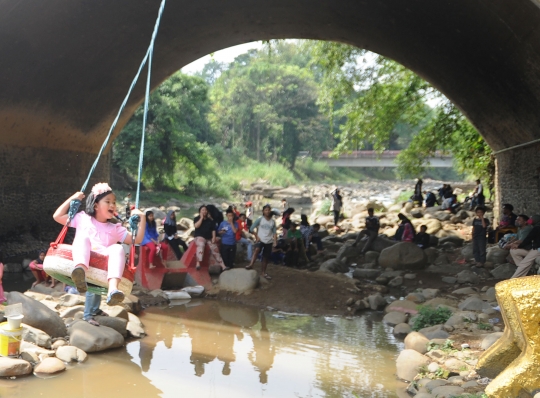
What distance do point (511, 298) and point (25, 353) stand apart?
5.24 metres

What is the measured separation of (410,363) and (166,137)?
3084 cm

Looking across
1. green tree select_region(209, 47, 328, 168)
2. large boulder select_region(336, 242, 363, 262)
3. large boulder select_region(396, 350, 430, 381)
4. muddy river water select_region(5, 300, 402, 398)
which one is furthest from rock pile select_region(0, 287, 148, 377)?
green tree select_region(209, 47, 328, 168)

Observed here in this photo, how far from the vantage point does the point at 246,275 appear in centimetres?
1166

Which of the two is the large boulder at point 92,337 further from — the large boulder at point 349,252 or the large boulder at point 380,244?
the large boulder at point 380,244

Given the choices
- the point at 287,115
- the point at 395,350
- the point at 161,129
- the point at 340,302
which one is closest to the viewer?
the point at 395,350

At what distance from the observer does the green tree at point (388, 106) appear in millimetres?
21828

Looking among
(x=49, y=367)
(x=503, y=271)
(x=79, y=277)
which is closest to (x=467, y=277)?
(x=503, y=271)

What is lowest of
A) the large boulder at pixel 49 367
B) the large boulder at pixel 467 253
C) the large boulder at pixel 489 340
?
the large boulder at pixel 49 367

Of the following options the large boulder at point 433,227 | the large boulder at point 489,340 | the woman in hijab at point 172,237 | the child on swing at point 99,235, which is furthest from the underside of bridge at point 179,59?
the child on swing at point 99,235

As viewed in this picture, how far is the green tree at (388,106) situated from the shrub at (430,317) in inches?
520

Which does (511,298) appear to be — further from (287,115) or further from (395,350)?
(287,115)

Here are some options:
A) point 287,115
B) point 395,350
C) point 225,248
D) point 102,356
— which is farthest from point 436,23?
point 287,115

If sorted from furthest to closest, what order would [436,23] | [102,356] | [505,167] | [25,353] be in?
[505,167], [436,23], [102,356], [25,353]

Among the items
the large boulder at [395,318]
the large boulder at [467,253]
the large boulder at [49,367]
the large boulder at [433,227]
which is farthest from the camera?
the large boulder at [433,227]
